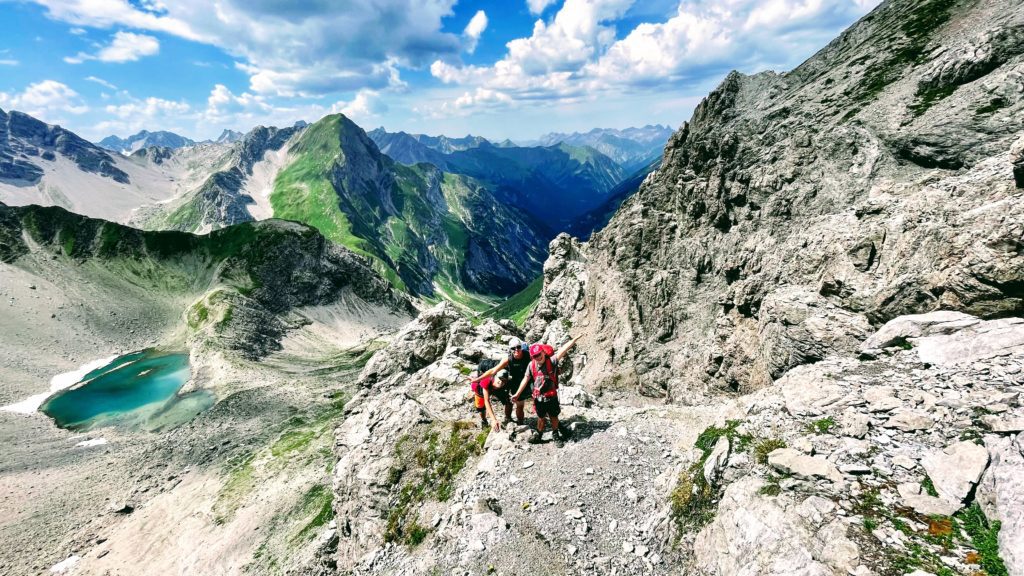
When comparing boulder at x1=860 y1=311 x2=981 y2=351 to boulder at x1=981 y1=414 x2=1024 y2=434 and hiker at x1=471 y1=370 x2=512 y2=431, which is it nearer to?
boulder at x1=981 y1=414 x2=1024 y2=434

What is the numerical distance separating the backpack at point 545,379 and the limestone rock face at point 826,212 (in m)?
17.1

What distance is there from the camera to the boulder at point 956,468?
32.2 feet

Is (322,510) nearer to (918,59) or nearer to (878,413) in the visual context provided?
(878,413)

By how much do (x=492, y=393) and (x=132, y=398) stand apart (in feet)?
457

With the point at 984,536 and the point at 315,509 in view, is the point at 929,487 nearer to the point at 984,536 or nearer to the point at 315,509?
the point at 984,536

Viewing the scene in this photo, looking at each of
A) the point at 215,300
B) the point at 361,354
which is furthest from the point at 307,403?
the point at 215,300

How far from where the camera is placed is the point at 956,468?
33.7 feet

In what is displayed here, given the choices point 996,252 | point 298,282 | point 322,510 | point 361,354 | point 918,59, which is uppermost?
point 918,59

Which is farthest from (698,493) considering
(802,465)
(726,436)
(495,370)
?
(495,370)

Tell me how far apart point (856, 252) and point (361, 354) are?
451ft

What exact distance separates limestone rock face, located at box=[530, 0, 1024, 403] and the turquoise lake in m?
101

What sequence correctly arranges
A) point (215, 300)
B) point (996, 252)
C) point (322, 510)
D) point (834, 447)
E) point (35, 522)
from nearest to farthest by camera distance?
point (834, 447) → point (996, 252) → point (322, 510) → point (35, 522) → point (215, 300)

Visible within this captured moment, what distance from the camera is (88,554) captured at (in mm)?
55469

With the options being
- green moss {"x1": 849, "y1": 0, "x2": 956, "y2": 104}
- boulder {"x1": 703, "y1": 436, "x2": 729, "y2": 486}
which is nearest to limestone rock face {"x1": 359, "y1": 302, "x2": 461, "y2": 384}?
boulder {"x1": 703, "y1": 436, "x2": 729, "y2": 486}
